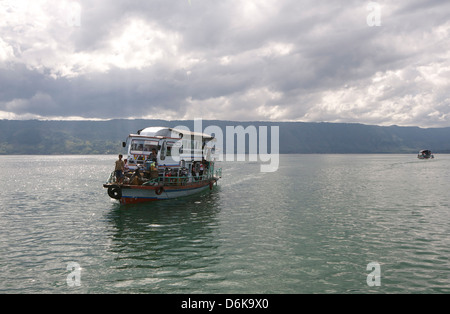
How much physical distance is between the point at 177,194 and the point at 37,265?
70.6 ft

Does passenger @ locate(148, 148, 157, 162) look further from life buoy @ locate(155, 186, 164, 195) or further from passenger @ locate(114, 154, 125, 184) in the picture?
passenger @ locate(114, 154, 125, 184)

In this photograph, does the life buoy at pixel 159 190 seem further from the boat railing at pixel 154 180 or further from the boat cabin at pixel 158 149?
the boat cabin at pixel 158 149

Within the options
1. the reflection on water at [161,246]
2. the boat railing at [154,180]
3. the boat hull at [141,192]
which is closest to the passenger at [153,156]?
the boat railing at [154,180]

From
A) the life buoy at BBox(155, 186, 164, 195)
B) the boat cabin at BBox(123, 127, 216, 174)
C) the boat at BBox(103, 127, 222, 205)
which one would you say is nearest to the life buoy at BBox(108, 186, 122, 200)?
the boat at BBox(103, 127, 222, 205)

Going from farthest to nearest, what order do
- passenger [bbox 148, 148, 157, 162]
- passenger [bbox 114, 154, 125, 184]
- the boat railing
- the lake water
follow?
1. passenger [bbox 148, 148, 157, 162]
2. the boat railing
3. passenger [bbox 114, 154, 125, 184]
4. the lake water

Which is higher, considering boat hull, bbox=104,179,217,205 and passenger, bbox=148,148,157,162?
passenger, bbox=148,148,157,162

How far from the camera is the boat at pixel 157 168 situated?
31.0m

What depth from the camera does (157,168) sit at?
34.1m

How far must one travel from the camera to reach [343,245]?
17859 millimetres

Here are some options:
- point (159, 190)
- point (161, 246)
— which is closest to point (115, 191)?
point (159, 190)

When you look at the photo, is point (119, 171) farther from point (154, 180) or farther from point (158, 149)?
point (158, 149)

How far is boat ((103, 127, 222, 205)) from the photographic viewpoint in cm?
3103
